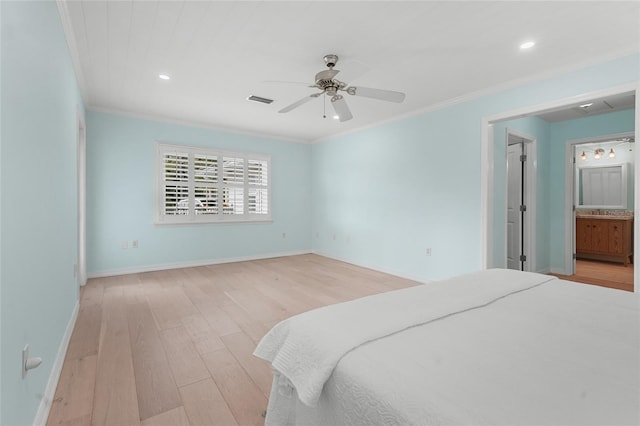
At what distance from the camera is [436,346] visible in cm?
98

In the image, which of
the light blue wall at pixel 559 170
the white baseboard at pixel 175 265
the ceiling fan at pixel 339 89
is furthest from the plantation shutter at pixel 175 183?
the light blue wall at pixel 559 170

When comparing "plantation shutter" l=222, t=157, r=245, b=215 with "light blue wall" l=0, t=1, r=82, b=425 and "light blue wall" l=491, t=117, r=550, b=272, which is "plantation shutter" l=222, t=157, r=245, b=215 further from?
"light blue wall" l=491, t=117, r=550, b=272

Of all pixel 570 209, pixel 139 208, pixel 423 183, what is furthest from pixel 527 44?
pixel 139 208

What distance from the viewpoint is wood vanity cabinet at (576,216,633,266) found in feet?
17.0

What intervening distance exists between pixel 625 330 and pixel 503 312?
0.40 meters

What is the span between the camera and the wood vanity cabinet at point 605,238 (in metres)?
5.17

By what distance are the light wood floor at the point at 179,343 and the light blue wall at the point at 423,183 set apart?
64 cm

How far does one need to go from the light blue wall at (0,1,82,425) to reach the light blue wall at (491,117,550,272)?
4.25m

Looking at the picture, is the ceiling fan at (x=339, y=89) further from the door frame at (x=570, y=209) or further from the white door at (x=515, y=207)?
the door frame at (x=570, y=209)

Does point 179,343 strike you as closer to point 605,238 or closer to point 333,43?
point 333,43

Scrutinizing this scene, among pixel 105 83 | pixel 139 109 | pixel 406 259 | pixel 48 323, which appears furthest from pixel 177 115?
pixel 406 259

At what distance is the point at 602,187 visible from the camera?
585 centimetres

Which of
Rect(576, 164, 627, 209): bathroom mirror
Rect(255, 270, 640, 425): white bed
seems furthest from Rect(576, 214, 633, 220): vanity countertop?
Rect(255, 270, 640, 425): white bed

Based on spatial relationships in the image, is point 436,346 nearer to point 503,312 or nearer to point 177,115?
point 503,312
